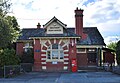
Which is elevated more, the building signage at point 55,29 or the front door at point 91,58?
the building signage at point 55,29

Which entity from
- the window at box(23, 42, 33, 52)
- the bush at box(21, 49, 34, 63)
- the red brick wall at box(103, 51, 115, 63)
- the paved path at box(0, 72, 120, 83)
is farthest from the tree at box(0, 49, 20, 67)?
the red brick wall at box(103, 51, 115, 63)

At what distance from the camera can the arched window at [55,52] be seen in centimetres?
4303

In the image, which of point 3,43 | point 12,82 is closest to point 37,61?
point 3,43

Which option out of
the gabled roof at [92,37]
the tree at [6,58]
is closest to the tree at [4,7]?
the tree at [6,58]

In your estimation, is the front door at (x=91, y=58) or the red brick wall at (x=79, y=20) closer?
the red brick wall at (x=79, y=20)

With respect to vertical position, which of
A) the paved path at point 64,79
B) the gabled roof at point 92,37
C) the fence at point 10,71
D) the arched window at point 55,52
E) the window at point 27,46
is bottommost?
the paved path at point 64,79

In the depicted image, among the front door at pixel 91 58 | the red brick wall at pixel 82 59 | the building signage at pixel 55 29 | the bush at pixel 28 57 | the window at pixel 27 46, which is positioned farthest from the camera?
the front door at pixel 91 58

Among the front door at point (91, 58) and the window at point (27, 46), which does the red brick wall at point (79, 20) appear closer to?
the front door at point (91, 58)

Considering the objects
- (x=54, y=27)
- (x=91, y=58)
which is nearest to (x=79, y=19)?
(x=91, y=58)

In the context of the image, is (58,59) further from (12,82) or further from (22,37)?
(12,82)

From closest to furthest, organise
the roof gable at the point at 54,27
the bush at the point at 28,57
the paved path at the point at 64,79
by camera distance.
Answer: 1. the paved path at the point at 64,79
2. the roof gable at the point at 54,27
3. the bush at the point at 28,57

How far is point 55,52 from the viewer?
43000 millimetres

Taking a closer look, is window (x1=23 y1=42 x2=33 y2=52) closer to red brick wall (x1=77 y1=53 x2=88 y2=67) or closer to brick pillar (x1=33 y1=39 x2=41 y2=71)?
brick pillar (x1=33 y1=39 x2=41 y2=71)

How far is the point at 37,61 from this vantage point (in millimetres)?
43625
